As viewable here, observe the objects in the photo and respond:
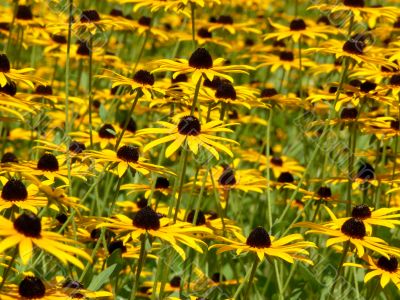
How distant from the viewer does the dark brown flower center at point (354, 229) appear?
321 centimetres

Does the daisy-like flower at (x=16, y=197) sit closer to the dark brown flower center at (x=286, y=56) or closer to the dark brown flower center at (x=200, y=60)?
the dark brown flower center at (x=200, y=60)

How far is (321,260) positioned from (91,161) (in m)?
1.22

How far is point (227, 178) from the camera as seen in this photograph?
14.4 ft

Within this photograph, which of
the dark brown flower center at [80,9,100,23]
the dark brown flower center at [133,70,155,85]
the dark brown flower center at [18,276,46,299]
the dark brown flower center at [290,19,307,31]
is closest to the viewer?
the dark brown flower center at [18,276,46,299]

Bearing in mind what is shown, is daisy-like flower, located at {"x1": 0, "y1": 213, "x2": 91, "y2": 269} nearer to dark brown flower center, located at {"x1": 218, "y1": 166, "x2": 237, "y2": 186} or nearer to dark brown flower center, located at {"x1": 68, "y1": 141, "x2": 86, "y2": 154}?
dark brown flower center, located at {"x1": 68, "y1": 141, "x2": 86, "y2": 154}

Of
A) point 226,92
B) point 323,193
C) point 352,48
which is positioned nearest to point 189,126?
point 226,92

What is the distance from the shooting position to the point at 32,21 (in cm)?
531

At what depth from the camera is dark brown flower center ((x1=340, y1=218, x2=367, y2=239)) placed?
10.5 feet

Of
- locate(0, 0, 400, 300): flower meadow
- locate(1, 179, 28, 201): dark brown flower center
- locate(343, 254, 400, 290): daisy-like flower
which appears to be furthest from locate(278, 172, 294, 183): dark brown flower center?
locate(1, 179, 28, 201): dark brown flower center

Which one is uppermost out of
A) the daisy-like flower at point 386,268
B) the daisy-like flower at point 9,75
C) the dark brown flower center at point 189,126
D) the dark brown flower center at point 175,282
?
the daisy-like flower at point 9,75

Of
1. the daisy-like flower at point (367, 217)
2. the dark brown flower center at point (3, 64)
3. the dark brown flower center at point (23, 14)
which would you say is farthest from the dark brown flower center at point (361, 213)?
the dark brown flower center at point (23, 14)

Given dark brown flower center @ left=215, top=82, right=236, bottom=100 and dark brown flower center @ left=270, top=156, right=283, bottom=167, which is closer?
dark brown flower center @ left=215, top=82, right=236, bottom=100

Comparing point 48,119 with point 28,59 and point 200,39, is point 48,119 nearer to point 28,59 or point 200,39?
point 200,39

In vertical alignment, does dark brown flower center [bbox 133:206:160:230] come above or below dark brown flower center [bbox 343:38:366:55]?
below
